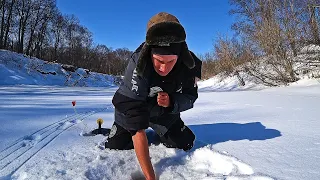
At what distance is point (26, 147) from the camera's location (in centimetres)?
165

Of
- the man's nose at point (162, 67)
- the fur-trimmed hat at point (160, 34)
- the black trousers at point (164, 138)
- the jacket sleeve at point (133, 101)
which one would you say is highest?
the fur-trimmed hat at point (160, 34)

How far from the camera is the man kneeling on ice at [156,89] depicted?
55.7 inches

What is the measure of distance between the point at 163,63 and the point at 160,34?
16 cm

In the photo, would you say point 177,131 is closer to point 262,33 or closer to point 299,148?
point 299,148

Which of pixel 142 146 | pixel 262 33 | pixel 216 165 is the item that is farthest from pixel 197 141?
pixel 262 33

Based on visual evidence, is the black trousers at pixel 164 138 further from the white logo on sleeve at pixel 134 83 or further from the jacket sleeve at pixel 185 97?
the white logo on sleeve at pixel 134 83

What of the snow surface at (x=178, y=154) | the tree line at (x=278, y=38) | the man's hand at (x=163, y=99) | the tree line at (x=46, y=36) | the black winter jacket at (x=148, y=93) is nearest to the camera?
the snow surface at (x=178, y=154)

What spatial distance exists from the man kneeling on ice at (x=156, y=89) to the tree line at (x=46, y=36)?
857 inches

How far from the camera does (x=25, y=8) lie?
80.6ft

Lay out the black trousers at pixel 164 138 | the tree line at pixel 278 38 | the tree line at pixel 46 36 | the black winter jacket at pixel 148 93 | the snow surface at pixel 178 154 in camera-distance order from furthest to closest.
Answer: the tree line at pixel 46 36 → the tree line at pixel 278 38 → the black trousers at pixel 164 138 → the black winter jacket at pixel 148 93 → the snow surface at pixel 178 154

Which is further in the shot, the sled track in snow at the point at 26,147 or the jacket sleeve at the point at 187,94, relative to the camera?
A: the jacket sleeve at the point at 187,94

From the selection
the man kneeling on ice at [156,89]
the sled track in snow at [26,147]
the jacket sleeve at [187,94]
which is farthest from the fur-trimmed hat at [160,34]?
the sled track in snow at [26,147]

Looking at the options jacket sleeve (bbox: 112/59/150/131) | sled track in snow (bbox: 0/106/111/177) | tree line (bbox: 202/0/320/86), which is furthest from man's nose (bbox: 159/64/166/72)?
tree line (bbox: 202/0/320/86)

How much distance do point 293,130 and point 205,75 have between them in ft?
59.7
